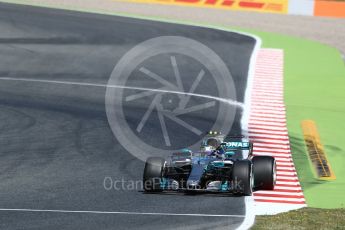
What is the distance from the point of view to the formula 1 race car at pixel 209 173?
17891 mm

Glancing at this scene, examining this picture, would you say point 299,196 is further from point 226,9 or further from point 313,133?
point 226,9

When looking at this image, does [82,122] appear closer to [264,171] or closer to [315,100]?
[264,171]

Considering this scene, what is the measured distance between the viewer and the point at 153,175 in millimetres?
18344

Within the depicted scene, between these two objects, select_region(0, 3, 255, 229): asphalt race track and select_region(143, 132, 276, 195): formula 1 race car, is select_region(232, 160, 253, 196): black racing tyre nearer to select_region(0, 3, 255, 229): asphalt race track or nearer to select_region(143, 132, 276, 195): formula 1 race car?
select_region(143, 132, 276, 195): formula 1 race car

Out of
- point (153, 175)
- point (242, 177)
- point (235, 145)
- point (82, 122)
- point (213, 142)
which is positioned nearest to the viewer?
point (242, 177)

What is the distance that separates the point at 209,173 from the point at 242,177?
35.9 inches

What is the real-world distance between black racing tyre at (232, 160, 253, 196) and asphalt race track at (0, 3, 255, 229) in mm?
454

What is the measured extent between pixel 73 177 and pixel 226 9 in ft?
108

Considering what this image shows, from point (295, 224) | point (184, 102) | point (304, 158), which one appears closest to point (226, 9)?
point (184, 102)

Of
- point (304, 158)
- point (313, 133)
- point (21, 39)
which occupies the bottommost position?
point (304, 158)

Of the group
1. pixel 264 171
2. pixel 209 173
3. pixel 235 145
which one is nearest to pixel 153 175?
pixel 209 173

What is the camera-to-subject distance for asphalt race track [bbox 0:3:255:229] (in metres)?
17.2

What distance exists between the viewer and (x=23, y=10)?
153 feet

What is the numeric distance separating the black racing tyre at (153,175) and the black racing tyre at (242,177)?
1.59 metres
